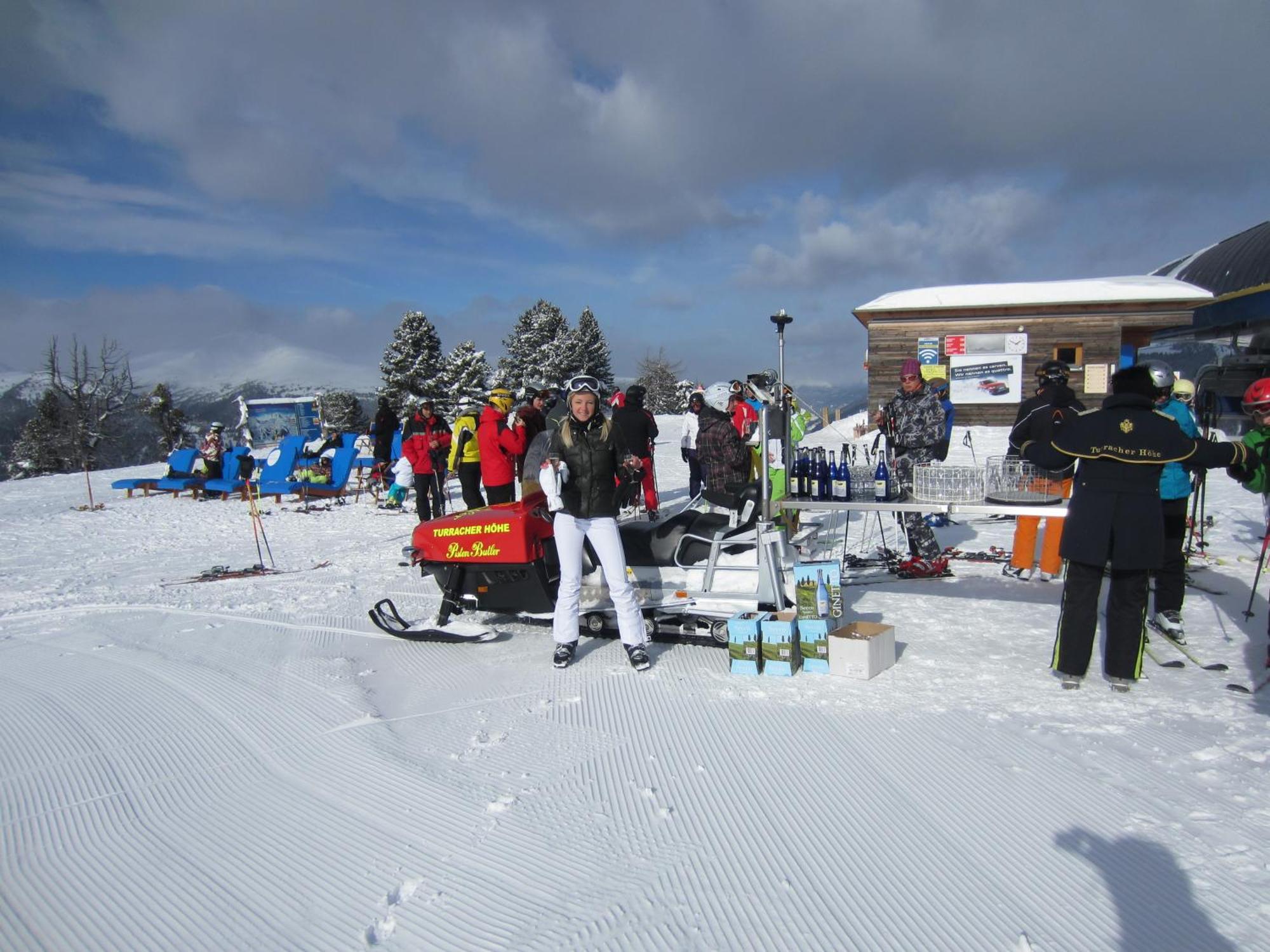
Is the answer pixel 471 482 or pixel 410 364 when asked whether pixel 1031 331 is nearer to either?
pixel 471 482

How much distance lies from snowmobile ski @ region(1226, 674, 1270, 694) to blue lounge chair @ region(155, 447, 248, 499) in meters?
16.5

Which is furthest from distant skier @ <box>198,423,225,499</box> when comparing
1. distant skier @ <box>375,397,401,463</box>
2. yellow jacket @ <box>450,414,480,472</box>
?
yellow jacket @ <box>450,414,480,472</box>

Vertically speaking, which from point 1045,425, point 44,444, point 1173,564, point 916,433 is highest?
point 1045,425

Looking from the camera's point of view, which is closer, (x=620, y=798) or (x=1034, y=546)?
(x=620, y=798)

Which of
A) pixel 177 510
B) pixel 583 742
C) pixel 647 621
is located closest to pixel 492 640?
pixel 647 621

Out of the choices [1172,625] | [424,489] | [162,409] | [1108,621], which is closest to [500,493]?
[424,489]

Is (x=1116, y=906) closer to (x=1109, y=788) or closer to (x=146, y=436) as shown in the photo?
(x=1109, y=788)

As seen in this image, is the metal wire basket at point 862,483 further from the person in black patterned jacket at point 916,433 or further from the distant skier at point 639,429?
the distant skier at point 639,429

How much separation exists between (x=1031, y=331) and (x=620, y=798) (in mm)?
17791

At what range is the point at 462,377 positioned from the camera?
4884cm

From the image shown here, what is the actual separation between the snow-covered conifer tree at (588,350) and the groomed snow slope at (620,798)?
4872cm

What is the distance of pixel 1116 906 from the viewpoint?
86.1 inches

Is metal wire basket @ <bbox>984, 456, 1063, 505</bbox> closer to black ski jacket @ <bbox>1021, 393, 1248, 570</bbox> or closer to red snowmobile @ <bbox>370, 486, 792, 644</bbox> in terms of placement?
black ski jacket @ <bbox>1021, 393, 1248, 570</bbox>

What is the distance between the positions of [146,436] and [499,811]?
8187cm
